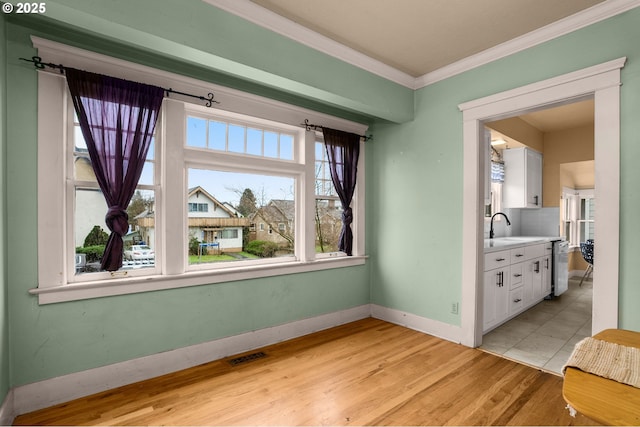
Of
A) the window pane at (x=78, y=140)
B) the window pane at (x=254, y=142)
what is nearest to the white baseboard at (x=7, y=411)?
the window pane at (x=78, y=140)

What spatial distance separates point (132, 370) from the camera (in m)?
2.46

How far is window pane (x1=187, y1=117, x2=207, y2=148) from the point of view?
9.43ft

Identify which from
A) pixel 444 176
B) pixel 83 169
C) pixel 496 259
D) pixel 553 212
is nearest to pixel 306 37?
pixel 444 176

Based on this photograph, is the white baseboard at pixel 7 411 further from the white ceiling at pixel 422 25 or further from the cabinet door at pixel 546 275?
the cabinet door at pixel 546 275

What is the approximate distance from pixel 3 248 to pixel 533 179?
6.98m

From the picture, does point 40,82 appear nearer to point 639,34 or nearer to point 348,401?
point 348,401

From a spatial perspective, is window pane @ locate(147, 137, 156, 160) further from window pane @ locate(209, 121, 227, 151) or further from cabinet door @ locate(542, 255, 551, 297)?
cabinet door @ locate(542, 255, 551, 297)

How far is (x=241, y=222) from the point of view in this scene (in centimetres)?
327

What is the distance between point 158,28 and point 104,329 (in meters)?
2.13

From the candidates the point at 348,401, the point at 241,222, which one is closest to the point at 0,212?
the point at 241,222

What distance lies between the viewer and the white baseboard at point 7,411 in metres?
1.90

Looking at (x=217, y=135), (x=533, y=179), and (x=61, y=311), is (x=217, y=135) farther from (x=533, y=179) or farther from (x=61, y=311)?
(x=533, y=179)

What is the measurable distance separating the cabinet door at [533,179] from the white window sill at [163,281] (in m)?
4.08

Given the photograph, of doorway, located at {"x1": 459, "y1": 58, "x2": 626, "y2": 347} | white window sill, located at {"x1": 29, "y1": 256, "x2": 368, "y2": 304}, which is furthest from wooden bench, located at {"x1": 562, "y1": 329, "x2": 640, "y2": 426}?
white window sill, located at {"x1": 29, "y1": 256, "x2": 368, "y2": 304}
